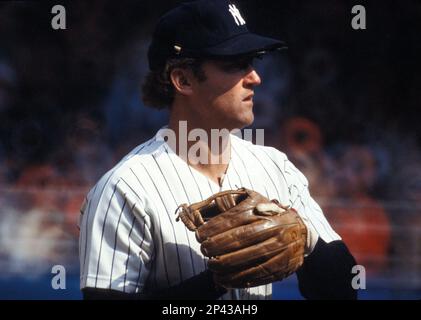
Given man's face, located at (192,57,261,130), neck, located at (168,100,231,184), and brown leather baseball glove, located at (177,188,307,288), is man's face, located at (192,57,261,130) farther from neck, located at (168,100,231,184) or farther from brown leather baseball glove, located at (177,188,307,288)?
brown leather baseball glove, located at (177,188,307,288)

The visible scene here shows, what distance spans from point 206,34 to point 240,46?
0.34ft

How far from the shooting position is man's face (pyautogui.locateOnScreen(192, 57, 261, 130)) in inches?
87.8

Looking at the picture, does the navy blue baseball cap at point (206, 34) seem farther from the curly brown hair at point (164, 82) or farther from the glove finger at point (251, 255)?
the glove finger at point (251, 255)

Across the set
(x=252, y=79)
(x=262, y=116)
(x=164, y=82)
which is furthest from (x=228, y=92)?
(x=262, y=116)

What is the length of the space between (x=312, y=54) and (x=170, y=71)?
A: 364cm

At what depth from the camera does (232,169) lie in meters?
2.31

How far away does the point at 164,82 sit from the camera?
238cm

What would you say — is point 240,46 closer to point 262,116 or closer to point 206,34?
point 206,34

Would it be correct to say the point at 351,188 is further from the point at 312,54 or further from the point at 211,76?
the point at 211,76

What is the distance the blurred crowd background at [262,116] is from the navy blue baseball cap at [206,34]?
293 centimetres

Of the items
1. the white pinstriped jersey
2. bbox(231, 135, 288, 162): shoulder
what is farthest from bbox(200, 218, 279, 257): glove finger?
bbox(231, 135, 288, 162): shoulder

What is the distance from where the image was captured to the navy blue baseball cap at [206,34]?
87.0 inches

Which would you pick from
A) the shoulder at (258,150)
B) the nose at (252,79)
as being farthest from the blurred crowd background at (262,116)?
→ the nose at (252,79)

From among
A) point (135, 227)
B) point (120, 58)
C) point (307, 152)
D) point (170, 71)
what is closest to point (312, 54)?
point (307, 152)
